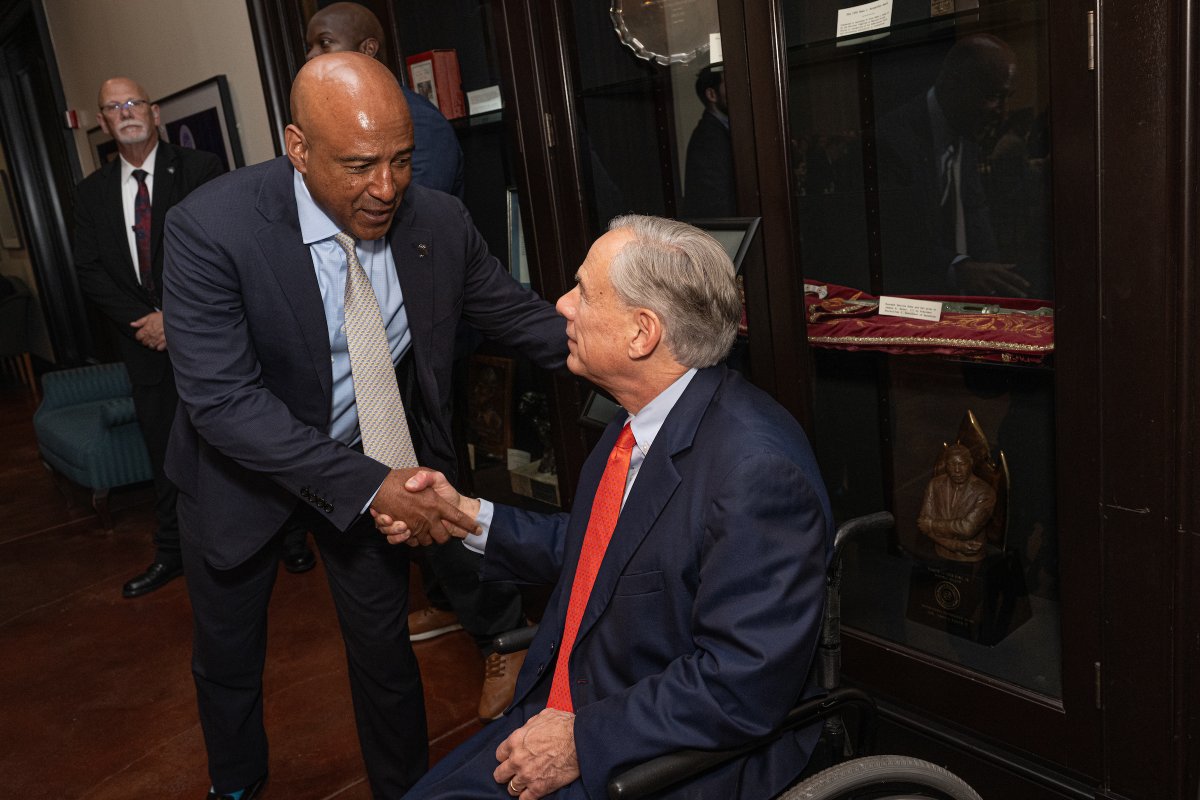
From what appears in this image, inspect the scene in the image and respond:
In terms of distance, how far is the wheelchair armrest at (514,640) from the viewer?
157 centimetres

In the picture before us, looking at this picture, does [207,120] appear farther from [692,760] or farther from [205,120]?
[692,760]

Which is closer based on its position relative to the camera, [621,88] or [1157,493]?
[1157,493]

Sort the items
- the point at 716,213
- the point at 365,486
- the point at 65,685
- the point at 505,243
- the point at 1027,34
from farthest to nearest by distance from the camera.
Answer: the point at 65,685 → the point at 505,243 → the point at 716,213 → the point at 365,486 → the point at 1027,34

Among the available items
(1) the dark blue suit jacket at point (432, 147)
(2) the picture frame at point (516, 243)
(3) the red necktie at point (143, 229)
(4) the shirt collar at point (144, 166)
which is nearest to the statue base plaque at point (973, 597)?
(2) the picture frame at point (516, 243)

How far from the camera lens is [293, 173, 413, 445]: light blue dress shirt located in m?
1.91

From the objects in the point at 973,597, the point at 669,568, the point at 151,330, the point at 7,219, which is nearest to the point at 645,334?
the point at 669,568

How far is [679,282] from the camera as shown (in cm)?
141

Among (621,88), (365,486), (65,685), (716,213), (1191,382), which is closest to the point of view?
(1191,382)

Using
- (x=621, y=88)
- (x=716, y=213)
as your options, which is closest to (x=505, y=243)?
(x=621, y=88)

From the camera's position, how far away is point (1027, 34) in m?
1.63

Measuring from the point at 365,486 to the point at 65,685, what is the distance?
196 centimetres

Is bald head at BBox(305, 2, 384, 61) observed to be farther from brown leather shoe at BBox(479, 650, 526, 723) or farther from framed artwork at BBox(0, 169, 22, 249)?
framed artwork at BBox(0, 169, 22, 249)

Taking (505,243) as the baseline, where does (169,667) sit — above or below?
below

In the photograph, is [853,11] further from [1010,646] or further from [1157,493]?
[1010,646]
